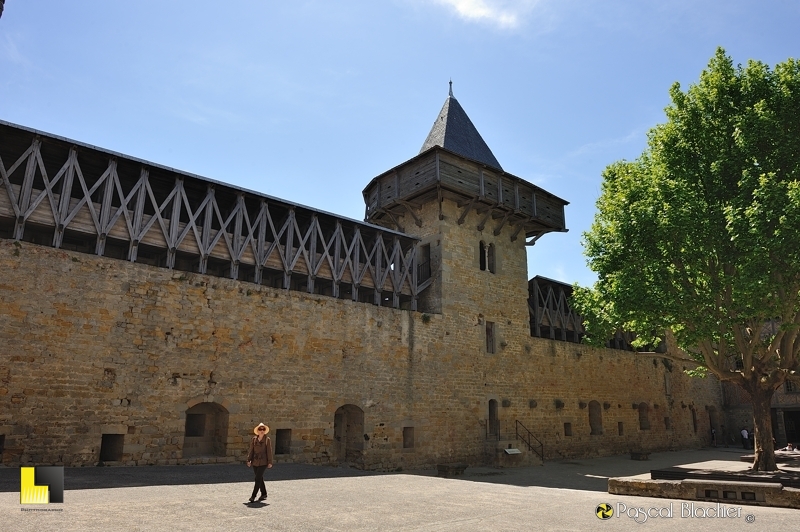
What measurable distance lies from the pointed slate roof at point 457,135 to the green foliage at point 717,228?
24.6 ft

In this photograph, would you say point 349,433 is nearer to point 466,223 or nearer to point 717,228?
point 466,223

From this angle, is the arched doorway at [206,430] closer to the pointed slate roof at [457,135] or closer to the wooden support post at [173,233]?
the wooden support post at [173,233]

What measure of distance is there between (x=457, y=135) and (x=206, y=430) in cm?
1411

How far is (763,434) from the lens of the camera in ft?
42.1

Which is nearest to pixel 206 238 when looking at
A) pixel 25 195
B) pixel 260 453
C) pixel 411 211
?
pixel 25 195

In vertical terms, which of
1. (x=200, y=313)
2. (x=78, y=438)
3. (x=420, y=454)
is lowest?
(x=420, y=454)

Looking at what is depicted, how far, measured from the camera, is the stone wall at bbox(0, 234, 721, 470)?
34.6 ft

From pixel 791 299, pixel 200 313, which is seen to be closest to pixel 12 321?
pixel 200 313

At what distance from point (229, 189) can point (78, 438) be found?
6668mm

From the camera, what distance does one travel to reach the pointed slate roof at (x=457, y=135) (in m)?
20.6

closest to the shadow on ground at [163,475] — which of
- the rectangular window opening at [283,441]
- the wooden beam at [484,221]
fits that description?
the rectangular window opening at [283,441]

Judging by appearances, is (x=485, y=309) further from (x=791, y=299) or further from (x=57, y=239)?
(x=57, y=239)

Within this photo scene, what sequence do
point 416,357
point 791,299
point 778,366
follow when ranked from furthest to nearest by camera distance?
1. point 416,357
2. point 778,366
3. point 791,299

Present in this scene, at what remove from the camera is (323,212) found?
50.6 ft
